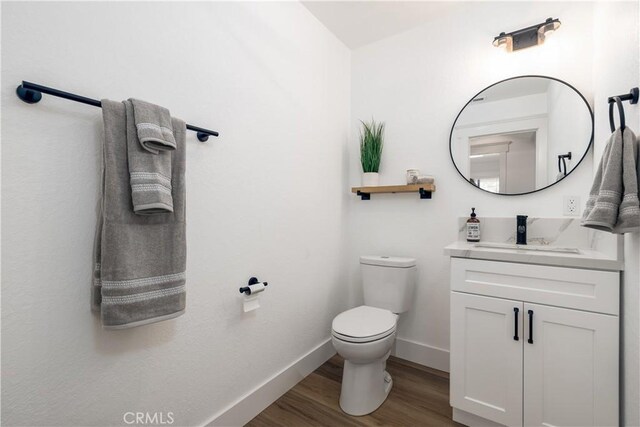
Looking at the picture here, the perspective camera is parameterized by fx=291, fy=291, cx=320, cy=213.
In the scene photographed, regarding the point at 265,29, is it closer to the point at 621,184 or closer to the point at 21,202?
the point at 21,202

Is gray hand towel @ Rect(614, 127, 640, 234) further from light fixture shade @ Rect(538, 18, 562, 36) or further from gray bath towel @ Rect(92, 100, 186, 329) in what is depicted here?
gray bath towel @ Rect(92, 100, 186, 329)

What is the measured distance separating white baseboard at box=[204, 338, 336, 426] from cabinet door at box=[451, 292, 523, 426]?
0.89m

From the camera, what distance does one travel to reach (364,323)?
1661mm

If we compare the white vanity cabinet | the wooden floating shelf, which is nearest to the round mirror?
the wooden floating shelf

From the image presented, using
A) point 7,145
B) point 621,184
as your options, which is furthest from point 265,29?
point 621,184

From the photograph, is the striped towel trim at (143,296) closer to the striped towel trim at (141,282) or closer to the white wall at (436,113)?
the striped towel trim at (141,282)

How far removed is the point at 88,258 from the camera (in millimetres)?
968

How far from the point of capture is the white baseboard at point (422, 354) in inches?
79.4

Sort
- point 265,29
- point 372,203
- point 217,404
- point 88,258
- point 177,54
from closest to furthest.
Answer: point 88,258 < point 177,54 < point 217,404 < point 265,29 < point 372,203

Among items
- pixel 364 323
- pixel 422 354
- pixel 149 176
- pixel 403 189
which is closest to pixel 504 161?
pixel 403 189

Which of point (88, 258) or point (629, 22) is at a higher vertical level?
point (629, 22)

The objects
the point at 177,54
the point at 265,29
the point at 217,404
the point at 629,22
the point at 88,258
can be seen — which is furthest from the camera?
the point at 265,29

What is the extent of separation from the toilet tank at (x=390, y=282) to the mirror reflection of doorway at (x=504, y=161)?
0.72 meters

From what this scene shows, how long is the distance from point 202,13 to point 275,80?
1.63ft
